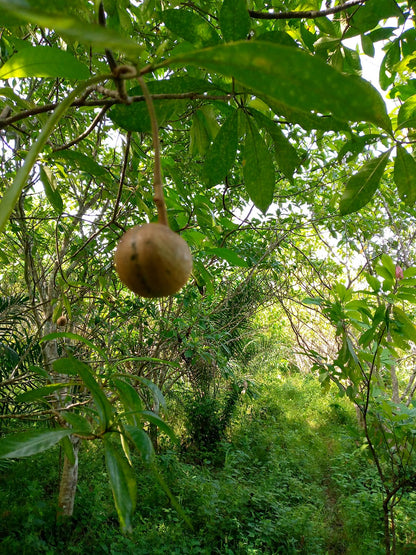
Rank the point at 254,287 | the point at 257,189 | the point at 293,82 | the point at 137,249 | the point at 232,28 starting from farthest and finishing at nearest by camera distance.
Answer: the point at 254,287 → the point at 257,189 → the point at 232,28 → the point at 137,249 → the point at 293,82

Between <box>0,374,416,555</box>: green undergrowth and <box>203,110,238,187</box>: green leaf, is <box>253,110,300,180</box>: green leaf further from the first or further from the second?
<box>0,374,416,555</box>: green undergrowth

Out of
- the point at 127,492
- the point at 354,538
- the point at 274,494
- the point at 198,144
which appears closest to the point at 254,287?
the point at 274,494

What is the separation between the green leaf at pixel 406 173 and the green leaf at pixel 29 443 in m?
0.76

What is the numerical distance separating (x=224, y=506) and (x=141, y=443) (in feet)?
13.6

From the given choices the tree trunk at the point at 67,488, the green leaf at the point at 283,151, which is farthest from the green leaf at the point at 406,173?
the tree trunk at the point at 67,488

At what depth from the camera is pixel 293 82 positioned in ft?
0.84

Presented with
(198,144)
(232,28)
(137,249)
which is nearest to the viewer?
(137,249)

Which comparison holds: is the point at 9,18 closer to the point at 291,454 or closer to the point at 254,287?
the point at 254,287

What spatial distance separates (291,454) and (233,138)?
5.96 m

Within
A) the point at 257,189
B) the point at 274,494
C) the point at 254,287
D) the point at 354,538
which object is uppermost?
the point at 254,287

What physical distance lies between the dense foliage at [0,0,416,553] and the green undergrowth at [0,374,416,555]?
0.11 ft

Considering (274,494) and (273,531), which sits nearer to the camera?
(273,531)

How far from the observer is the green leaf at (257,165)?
1.97 feet

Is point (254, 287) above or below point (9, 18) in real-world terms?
above
